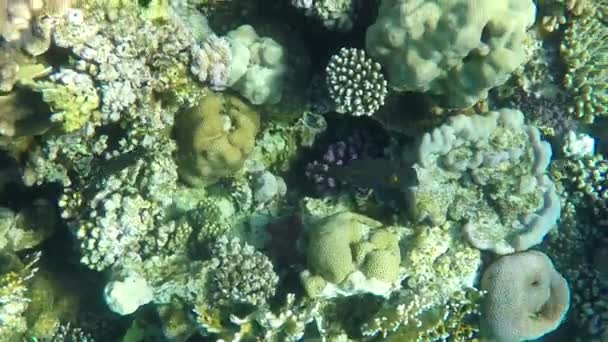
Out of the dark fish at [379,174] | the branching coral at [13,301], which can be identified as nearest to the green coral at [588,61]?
the dark fish at [379,174]

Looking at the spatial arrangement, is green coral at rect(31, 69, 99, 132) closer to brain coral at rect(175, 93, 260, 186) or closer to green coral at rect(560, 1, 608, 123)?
brain coral at rect(175, 93, 260, 186)

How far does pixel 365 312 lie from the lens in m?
4.82

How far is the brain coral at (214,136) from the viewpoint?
4.62 metres

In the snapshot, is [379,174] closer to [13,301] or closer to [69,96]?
[69,96]

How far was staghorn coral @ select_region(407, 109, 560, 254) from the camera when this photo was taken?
4918 mm

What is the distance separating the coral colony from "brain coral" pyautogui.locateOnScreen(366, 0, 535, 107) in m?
0.02

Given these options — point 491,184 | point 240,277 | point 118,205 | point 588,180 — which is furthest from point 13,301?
point 588,180

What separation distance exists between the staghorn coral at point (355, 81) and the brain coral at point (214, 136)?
86 cm

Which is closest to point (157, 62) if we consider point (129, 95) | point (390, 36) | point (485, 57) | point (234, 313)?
point (129, 95)

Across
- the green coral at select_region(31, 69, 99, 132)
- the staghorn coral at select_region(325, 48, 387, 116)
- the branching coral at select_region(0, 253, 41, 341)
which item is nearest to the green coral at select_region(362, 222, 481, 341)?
the staghorn coral at select_region(325, 48, 387, 116)

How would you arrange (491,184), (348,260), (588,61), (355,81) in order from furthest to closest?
1. (588,61)
2. (491,184)
3. (355,81)
4. (348,260)

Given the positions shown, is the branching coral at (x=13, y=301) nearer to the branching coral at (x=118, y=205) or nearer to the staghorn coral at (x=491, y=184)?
the branching coral at (x=118, y=205)

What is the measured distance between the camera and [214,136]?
467 cm

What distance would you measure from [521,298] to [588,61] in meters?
2.58
